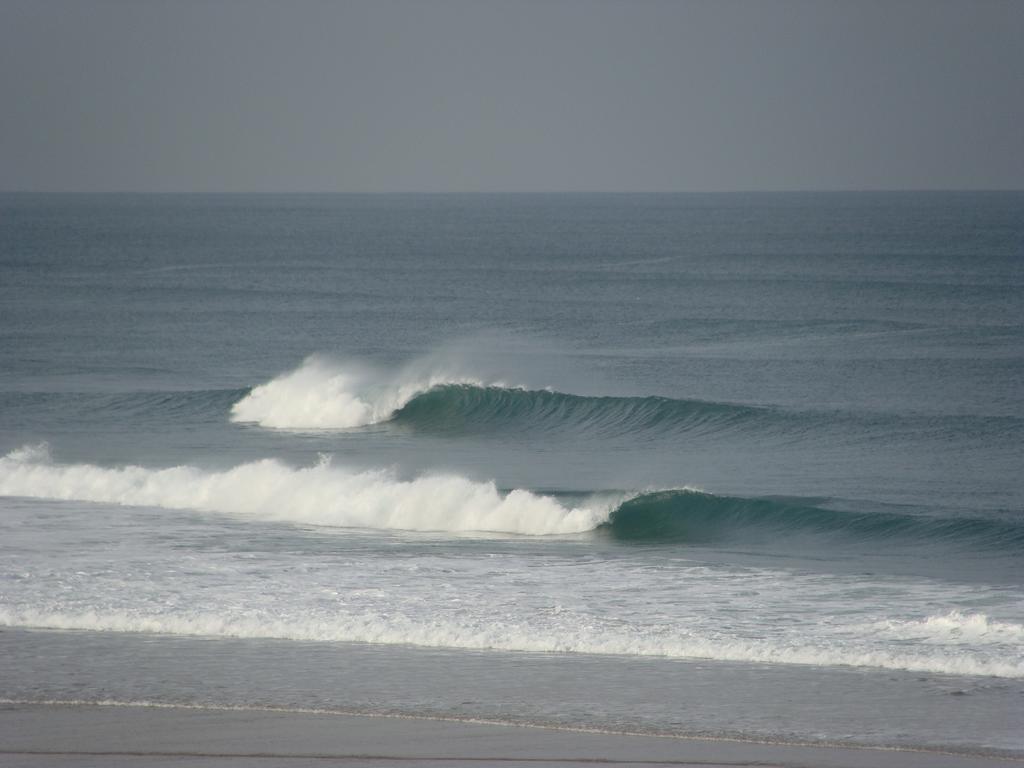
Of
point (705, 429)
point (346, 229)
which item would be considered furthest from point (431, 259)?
point (705, 429)

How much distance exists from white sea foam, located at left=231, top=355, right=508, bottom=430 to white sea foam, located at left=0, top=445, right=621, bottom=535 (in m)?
7.15

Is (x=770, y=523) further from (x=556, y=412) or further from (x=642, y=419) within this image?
(x=556, y=412)

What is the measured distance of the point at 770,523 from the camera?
834 inches

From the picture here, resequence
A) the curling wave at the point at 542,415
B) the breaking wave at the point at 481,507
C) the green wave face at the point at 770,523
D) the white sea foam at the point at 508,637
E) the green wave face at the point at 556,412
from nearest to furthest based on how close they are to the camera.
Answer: the white sea foam at the point at 508,637 → the green wave face at the point at 770,523 → the breaking wave at the point at 481,507 → the curling wave at the point at 542,415 → the green wave face at the point at 556,412

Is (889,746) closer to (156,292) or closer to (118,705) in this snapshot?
(118,705)

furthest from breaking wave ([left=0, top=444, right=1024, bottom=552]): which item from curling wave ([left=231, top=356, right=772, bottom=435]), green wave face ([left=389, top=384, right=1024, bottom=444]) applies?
curling wave ([left=231, top=356, right=772, bottom=435])

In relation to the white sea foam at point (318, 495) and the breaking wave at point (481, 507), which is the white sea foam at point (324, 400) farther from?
the breaking wave at point (481, 507)

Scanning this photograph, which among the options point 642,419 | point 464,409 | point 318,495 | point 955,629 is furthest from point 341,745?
point 464,409

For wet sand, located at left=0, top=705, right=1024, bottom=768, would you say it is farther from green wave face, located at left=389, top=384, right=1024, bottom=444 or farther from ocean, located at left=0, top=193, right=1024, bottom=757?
green wave face, located at left=389, top=384, right=1024, bottom=444

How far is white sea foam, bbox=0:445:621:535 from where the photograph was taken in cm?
2097

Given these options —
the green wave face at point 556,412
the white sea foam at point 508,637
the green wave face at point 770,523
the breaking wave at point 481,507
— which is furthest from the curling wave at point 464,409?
the white sea foam at point 508,637

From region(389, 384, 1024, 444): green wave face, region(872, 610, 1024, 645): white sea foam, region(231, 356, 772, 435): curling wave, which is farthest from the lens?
region(231, 356, 772, 435): curling wave

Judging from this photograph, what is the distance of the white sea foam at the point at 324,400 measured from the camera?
105 ft

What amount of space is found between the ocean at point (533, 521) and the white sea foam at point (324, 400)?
0.12m
